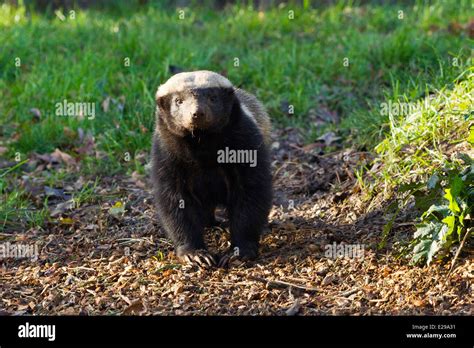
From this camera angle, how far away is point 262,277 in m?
5.03

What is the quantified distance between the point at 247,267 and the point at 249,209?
406 millimetres

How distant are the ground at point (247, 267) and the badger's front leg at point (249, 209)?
0.14m

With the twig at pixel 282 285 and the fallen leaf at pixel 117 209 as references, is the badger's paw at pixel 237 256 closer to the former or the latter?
the twig at pixel 282 285

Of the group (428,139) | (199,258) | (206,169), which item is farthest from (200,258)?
(428,139)

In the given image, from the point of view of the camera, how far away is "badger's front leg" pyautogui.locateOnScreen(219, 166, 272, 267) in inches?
213

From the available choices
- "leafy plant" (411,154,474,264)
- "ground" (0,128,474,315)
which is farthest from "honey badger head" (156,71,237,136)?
"leafy plant" (411,154,474,264)

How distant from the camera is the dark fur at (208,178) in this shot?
536 centimetres

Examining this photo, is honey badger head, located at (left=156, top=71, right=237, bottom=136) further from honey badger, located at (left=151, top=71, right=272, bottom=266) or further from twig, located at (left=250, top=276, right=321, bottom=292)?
twig, located at (left=250, top=276, right=321, bottom=292)

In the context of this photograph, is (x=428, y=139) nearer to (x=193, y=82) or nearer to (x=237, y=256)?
(x=237, y=256)

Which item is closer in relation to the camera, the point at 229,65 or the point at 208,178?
the point at 208,178

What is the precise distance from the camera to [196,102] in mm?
5113

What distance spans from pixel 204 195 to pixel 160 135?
50 cm

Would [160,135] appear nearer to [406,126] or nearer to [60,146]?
[406,126]
